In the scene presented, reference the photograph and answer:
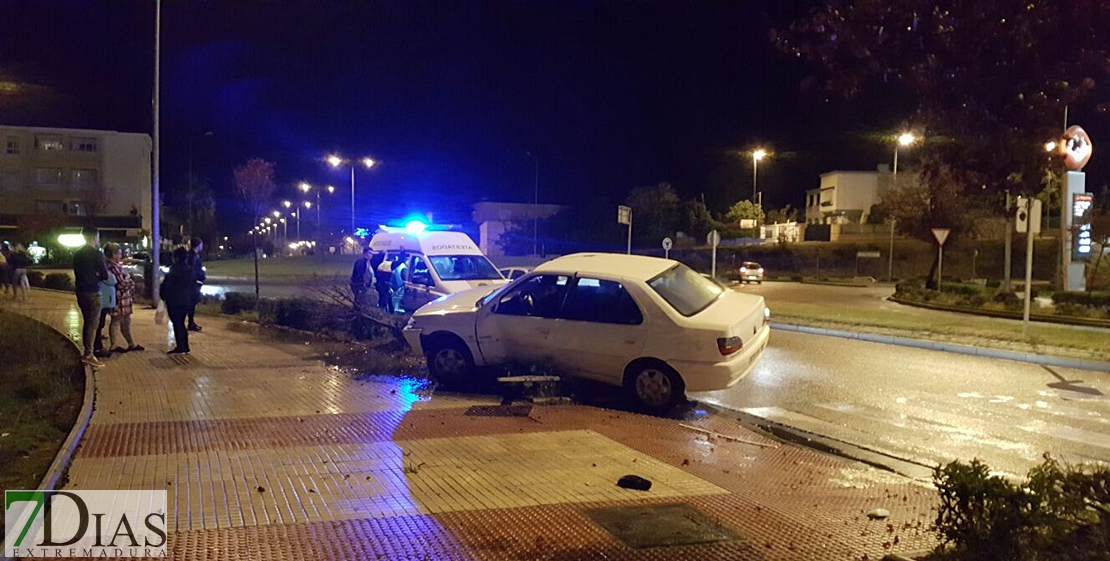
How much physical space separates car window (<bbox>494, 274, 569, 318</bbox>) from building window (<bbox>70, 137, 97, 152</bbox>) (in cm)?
6534

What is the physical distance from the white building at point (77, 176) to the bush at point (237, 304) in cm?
4612

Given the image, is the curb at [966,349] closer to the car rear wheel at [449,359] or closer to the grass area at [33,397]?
the car rear wheel at [449,359]

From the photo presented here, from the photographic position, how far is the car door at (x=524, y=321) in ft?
31.4

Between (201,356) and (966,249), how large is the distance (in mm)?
48345

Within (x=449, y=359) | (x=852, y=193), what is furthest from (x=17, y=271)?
(x=852, y=193)

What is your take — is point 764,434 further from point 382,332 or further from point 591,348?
point 382,332

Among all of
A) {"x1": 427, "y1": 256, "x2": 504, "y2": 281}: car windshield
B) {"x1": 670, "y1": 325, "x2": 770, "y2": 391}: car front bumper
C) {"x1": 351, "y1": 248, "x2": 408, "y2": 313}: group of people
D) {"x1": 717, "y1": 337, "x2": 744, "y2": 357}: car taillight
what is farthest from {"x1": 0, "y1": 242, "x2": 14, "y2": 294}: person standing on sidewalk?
{"x1": 717, "y1": 337, "x2": 744, "y2": 357}: car taillight

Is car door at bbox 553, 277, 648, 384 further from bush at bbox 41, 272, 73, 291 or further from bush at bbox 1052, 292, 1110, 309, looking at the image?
bush at bbox 41, 272, 73, 291

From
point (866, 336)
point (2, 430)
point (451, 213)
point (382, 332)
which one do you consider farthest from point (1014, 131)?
point (451, 213)

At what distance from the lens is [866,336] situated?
16922mm

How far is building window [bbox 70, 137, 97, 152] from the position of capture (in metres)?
63.8

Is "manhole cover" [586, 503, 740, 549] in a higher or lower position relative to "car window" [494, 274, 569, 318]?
lower

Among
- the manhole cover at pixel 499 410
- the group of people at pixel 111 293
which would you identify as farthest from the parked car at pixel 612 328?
the group of people at pixel 111 293

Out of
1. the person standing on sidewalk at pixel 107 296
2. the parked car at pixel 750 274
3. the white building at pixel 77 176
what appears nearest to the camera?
the person standing on sidewalk at pixel 107 296
